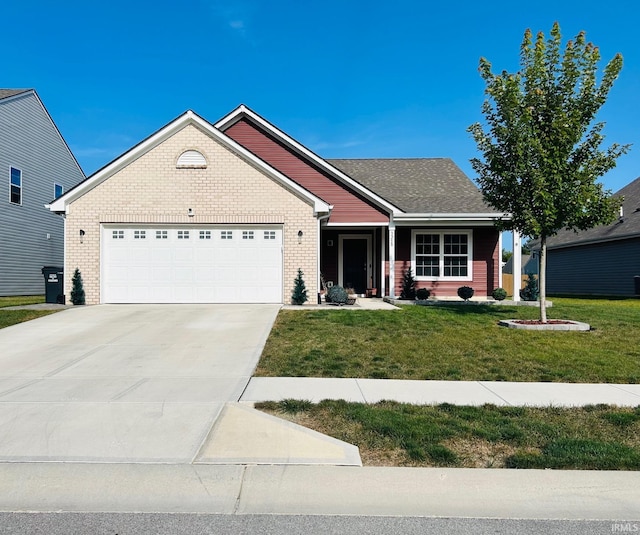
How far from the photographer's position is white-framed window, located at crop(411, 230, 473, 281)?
58.6 ft

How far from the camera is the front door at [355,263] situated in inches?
747

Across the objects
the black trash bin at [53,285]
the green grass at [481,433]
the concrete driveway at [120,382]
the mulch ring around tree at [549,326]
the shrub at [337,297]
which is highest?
the black trash bin at [53,285]

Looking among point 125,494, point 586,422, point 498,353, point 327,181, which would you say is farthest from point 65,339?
point 327,181

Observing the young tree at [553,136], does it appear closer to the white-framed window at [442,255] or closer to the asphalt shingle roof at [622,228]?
the white-framed window at [442,255]

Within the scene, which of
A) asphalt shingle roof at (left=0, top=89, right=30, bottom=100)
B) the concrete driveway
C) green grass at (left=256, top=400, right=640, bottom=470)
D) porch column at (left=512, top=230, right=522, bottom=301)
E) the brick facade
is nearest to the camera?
green grass at (left=256, top=400, right=640, bottom=470)

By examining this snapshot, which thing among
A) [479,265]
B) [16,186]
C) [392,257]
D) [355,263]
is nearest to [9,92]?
[16,186]

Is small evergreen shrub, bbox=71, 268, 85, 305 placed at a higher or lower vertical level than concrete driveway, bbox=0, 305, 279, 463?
higher

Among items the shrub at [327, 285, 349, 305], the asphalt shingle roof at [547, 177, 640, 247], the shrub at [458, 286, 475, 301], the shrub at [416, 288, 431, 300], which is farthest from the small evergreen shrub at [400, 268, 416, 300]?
the asphalt shingle roof at [547, 177, 640, 247]

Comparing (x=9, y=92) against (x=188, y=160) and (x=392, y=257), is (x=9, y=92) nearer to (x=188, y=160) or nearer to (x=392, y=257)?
(x=188, y=160)

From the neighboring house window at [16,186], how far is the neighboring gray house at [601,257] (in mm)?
25878

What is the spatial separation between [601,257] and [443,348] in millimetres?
20537

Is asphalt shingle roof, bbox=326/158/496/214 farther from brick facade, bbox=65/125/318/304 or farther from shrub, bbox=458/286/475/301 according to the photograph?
brick facade, bbox=65/125/318/304

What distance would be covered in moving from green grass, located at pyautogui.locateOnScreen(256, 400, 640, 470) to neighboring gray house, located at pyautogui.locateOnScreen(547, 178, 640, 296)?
55.6 ft

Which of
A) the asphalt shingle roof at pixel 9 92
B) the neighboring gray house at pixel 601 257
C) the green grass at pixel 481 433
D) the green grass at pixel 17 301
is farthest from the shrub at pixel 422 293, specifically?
the asphalt shingle roof at pixel 9 92
